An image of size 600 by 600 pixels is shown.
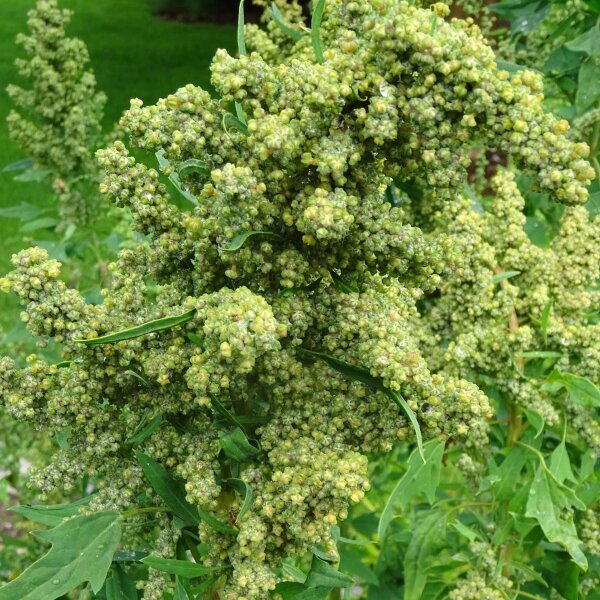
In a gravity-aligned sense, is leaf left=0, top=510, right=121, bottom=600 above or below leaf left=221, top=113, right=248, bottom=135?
below

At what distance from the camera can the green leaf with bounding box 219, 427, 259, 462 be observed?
1833 mm

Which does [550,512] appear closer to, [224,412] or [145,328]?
[224,412]

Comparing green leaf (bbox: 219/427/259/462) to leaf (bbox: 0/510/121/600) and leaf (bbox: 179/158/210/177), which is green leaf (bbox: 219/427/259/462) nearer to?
leaf (bbox: 0/510/121/600)

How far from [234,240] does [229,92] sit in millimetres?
303

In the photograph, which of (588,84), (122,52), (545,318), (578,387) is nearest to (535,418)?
(578,387)

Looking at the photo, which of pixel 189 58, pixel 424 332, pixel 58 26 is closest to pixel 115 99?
pixel 189 58

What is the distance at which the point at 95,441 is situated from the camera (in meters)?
2.01

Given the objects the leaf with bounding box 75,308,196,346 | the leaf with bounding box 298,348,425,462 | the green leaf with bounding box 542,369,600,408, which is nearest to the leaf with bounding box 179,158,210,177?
the leaf with bounding box 75,308,196,346

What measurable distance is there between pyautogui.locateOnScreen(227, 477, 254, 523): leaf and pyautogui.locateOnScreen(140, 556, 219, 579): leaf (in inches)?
6.8

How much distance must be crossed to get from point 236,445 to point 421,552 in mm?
1706

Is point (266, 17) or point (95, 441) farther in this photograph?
point (266, 17)

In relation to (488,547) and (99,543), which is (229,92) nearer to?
(99,543)

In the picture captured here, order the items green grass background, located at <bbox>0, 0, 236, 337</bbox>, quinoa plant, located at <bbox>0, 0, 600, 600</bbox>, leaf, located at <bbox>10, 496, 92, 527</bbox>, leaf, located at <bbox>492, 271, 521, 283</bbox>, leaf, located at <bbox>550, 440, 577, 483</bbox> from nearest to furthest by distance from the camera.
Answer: quinoa plant, located at <bbox>0, 0, 600, 600</bbox>
leaf, located at <bbox>10, 496, 92, 527</bbox>
leaf, located at <bbox>492, 271, 521, 283</bbox>
leaf, located at <bbox>550, 440, 577, 483</bbox>
green grass background, located at <bbox>0, 0, 236, 337</bbox>

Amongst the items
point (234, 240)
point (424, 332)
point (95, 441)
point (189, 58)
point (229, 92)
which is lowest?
point (189, 58)
